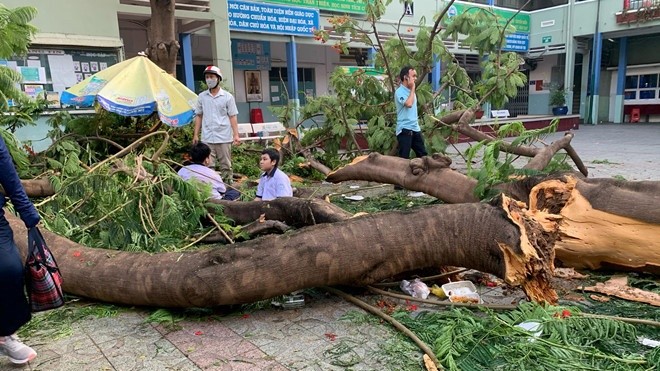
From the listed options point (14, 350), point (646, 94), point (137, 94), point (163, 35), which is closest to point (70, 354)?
point (14, 350)

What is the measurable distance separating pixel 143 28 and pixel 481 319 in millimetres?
12552

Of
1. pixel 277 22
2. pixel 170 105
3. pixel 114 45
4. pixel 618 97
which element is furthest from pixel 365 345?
pixel 618 97

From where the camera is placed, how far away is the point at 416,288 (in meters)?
3.18

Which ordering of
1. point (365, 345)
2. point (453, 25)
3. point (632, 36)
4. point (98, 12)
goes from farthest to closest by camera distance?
1. point (632, 36)
2. point (98, 12)
3. point (453, 25)
4. point (365, 345)

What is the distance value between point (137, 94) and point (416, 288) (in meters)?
5.00

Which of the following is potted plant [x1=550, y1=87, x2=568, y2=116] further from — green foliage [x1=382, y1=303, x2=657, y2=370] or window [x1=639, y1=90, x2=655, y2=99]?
green foliage [x1=382, y1=303, x2=657, y2=370]

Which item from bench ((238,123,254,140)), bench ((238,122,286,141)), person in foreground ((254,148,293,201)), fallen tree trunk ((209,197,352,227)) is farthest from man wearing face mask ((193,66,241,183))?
bench ((238,123,254,140))

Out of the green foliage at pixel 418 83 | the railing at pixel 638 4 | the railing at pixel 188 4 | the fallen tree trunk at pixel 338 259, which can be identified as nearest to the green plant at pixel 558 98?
the railing at pixel 638 4

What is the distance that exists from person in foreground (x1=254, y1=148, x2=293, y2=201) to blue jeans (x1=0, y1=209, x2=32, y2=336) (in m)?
2.50

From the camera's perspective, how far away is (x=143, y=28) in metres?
12.7

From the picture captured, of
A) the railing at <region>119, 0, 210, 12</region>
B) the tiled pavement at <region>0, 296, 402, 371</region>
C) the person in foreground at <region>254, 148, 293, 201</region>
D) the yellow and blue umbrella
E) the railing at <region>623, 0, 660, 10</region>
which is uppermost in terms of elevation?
the railing at <region>623, 0, 660, 10</region>

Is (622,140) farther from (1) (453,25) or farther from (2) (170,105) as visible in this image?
(2) (170,105)

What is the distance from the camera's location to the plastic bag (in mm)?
3143

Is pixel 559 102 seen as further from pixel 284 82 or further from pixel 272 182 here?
pixel 272 182
